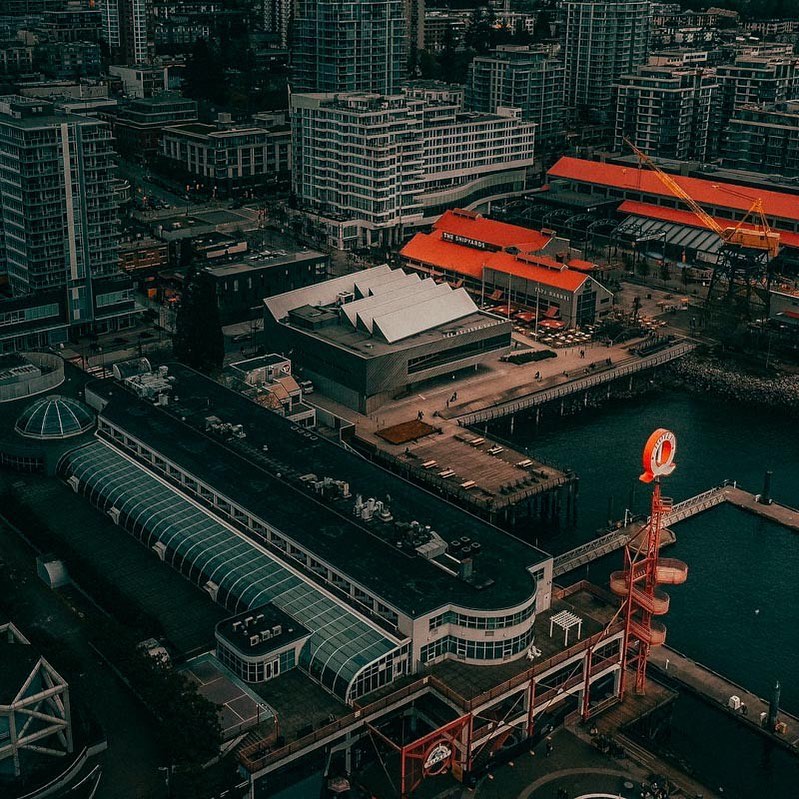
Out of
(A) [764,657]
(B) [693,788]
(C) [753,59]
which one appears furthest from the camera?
(C) [753,59]

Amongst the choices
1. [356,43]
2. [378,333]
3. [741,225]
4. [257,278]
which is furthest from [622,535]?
[356,43]

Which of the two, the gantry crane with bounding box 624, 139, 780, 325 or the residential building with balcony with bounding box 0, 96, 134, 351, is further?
the gantry crane with bounding box 624, 139, 780, 325

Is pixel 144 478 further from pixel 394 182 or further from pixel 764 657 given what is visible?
pixel 394 182

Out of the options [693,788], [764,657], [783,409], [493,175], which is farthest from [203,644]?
[493,175]

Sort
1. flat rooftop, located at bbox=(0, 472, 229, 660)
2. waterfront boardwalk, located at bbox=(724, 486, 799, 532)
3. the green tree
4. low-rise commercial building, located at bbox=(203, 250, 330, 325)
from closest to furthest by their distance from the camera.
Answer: flat rooftop, located at bbox=(0, 472, 229, 660), waterfront boardwalk, located at bbox=(724, 486, 799, 532), the green tree, low-rise commercial building, located at bbox=(203, 250, 330, 325)

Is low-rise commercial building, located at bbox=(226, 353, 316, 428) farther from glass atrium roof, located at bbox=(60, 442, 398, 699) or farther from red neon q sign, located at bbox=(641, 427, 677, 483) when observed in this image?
red neon q sign, located at bbox=(641, 427, 677, 483)

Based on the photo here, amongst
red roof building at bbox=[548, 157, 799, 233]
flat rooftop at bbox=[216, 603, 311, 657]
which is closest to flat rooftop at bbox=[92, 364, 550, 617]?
flat rooftop at bbox=[216, 603, 311, 657]

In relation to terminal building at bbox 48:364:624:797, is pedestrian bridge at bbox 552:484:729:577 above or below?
below

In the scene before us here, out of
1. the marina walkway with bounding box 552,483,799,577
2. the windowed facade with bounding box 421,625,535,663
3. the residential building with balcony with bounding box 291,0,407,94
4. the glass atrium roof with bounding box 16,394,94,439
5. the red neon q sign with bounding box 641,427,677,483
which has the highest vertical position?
the residential building with balcony with bounding box 291,0,407,94
